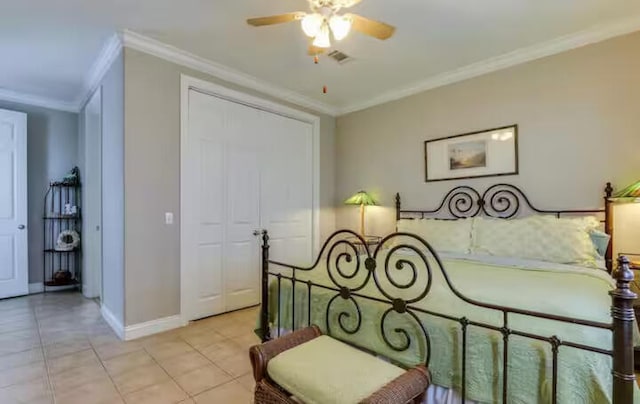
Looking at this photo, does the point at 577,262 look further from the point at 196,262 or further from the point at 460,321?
the point at 196,262

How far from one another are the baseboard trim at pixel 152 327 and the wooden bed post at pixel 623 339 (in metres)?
3.08

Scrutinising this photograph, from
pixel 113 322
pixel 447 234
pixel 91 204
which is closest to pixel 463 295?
pixel 447 234

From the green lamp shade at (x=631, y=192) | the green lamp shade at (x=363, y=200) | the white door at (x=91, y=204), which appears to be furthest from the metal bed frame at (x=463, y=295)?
the white door at (x=91, y=204)

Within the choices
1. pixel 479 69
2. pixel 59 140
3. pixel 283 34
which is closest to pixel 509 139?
pixel 479 69

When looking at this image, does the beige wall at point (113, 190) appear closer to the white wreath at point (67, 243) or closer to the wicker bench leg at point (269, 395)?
the white wreath at point (67, 243)

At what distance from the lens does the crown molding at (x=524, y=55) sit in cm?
259

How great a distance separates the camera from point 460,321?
4.22 ft

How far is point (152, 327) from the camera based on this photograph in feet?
9.43

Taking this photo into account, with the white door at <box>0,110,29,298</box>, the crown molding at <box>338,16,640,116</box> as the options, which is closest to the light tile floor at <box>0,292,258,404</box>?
the white door at <box>0,110,29,298</box>

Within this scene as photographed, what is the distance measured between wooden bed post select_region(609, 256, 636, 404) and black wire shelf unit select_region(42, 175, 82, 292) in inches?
213

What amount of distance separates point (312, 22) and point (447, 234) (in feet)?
6.85

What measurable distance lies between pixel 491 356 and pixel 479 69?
2.99 metres

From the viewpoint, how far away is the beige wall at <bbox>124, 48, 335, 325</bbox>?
2.78 metres

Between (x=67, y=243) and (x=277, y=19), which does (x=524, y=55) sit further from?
(x=67, y=243)
